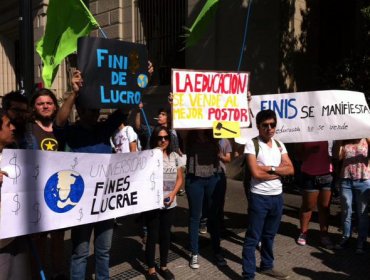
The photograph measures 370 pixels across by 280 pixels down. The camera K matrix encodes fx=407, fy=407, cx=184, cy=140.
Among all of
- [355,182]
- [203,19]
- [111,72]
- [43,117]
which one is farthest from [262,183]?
[43,117]

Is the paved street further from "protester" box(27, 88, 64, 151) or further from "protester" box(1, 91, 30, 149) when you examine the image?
"protester" box(1, 91, 30, 149)

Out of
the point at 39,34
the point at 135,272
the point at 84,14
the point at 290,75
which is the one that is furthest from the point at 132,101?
the point at 39,34

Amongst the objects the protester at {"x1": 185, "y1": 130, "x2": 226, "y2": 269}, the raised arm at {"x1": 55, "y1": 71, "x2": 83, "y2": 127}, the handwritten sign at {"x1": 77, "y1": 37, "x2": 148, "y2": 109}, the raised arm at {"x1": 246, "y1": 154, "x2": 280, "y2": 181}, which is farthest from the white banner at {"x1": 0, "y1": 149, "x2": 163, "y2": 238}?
the raised arm at {"x1": 246, "y1": 154, "x2": 280, "y2": 181}

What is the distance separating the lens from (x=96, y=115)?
3.35m

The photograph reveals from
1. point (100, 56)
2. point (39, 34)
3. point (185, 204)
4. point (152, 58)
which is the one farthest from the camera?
point (39, 34)

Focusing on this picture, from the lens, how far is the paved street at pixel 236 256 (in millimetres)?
4340

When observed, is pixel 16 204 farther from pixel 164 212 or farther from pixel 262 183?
pixel 262 183

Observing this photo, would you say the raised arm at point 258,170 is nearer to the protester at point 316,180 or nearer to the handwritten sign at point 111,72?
the handwritten sign at point 111,72

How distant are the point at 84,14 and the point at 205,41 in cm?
600

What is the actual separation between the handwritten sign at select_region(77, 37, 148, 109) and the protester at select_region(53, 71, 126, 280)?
3.9 inches

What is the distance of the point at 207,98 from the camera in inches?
176

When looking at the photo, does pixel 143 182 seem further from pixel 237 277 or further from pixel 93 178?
pixel 237 277

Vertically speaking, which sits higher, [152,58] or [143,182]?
Result: [152,58]

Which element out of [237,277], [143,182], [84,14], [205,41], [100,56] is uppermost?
[205,41]
